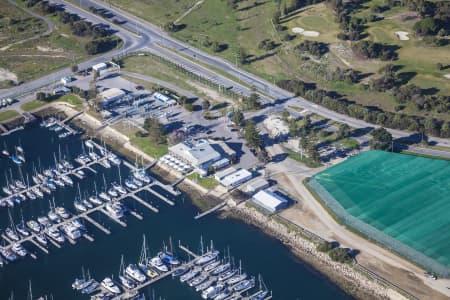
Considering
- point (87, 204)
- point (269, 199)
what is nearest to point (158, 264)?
point (87, 204)

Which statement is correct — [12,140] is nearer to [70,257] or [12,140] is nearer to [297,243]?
[70,257]

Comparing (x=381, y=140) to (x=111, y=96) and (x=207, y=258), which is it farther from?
(x=111, y=96)

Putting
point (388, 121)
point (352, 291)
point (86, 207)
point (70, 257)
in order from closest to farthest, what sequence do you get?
point (352, 291) < point (70, 257) < point (86, 207) < point (388, 121)

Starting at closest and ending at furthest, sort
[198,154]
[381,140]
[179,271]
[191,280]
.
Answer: [191,280], [179,271], [198,154], [381,140]

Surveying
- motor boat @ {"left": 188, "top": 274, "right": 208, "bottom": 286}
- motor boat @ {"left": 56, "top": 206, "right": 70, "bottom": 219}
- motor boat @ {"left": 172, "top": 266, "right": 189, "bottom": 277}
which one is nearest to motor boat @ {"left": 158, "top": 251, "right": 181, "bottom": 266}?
motor boat @ {"left": 172, "top": 266, "right": 189, "bottom": 277}

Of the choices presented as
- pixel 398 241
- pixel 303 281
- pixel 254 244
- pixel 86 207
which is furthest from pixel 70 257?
pixel 398 241

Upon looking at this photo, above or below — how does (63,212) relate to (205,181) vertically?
below

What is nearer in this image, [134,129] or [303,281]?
[303,281]
